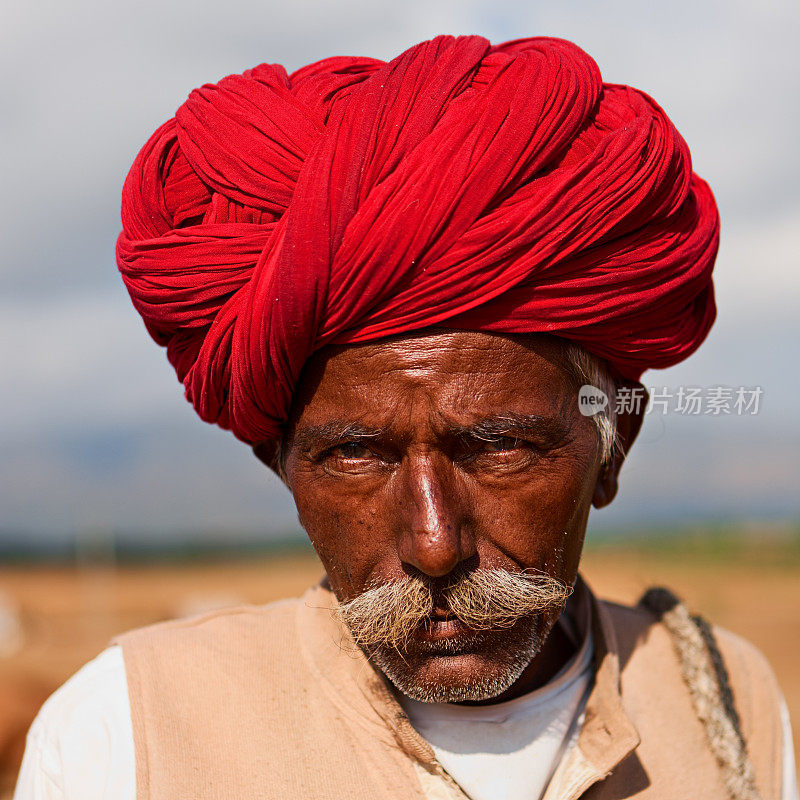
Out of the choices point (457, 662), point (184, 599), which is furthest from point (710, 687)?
point (184, 599)

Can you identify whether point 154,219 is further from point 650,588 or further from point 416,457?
point 650,588

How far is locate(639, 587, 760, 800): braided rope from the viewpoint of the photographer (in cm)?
243

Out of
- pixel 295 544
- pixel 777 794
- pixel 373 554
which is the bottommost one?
pixel 295 544

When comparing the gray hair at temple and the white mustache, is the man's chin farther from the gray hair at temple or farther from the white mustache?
the gray hair at temple

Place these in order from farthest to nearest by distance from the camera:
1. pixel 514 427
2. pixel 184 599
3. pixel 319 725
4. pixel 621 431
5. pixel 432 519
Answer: pixel 184 599 < pixel 621 431 < pixel 319 725 < pixel 514 427 < pixel 432 519

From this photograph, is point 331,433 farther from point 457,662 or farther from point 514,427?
point 457,662

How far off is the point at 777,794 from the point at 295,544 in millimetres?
63835

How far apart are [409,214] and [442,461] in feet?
1.82

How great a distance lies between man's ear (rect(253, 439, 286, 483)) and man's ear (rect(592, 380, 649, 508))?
86 cm

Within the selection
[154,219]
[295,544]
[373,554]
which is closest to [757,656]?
[373,554]

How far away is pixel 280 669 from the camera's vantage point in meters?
2.37

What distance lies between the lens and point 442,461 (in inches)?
80.7

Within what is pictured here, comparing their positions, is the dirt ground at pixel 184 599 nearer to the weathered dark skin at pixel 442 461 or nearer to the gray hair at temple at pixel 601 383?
the gray hair at temple at pixel 601 383

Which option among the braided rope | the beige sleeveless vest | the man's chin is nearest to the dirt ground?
the braided rope
